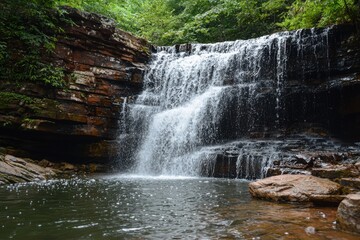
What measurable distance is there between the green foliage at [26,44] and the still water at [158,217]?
8048 millimetres

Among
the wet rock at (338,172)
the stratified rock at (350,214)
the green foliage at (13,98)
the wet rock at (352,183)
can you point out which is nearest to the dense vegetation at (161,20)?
the green foliage at (13,98)

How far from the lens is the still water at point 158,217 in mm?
4195

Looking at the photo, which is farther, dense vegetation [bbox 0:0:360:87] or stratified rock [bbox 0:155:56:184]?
dense vegetation [bbox 0:0:360:87]

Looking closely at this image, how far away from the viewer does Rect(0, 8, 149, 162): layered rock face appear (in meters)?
13.7

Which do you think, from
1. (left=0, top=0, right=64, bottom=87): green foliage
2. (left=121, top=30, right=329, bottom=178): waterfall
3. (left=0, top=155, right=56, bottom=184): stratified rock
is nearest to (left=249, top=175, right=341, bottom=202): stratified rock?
(left=121, top=30, right=329, bottom=178): waterfall

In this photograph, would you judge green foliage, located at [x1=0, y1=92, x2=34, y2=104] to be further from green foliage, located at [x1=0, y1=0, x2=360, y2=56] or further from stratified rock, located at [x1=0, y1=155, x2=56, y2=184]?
stratified rock, located at [x1=0, y1=155, x2=56, y2=184]

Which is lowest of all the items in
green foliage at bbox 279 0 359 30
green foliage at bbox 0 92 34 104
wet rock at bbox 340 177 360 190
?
wet rock at bbox 340 177 360 190

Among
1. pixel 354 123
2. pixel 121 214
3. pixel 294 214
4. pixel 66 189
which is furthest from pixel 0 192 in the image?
pixel 354 123

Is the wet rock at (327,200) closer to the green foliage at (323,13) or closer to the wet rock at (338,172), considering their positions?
the wet rock at (338,172)

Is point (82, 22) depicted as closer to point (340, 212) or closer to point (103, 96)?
point (103, 96)

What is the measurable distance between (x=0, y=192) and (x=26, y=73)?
25.3 ft

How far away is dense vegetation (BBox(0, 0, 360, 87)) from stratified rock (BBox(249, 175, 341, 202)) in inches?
348

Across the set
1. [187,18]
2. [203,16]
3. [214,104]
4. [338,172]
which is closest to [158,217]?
[338,172]

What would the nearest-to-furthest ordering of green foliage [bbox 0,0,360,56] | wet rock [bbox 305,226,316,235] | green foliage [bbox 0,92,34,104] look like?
wet rock [bbox 305,226,316,235]
green foliage [bbox 0,92,34,104]
green foliage [bbox 0,0,360,56]
